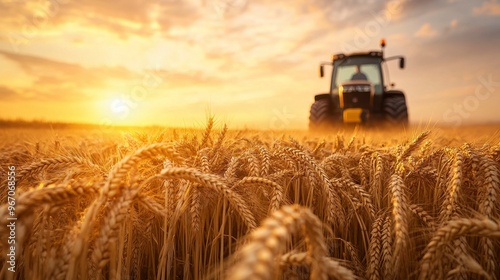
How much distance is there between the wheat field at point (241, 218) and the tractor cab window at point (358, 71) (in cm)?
970

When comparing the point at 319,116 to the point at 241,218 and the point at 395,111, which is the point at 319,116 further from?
the point at 241,218

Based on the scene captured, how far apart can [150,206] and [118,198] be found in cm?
18

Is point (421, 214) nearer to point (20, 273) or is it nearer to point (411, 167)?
point (411, 167)

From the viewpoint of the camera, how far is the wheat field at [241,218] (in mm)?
915

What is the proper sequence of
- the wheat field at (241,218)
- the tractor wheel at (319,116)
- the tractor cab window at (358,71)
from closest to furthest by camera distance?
the wheat field at (241,218), the tractor wheel at (319,116), the tractor cab window at (358,71)

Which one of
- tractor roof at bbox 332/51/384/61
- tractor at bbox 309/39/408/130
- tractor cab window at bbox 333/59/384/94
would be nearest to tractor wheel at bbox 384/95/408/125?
tractor at bbox 309/39/408/130

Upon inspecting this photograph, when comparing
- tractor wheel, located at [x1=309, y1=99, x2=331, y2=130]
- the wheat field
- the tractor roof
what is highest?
the tractor roof

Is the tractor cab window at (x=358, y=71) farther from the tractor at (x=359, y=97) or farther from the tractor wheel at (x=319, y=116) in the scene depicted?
the tractor wheel at (x=319, y=116)

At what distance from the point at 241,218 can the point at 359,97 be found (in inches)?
388

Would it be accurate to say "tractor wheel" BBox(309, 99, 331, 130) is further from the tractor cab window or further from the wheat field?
the wheat field

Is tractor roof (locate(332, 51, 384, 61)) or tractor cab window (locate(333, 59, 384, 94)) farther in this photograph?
tractor roof (locate(332, 51, 384, 61))

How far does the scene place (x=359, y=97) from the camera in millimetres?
10828

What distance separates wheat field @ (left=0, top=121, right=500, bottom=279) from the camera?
3.00 ft

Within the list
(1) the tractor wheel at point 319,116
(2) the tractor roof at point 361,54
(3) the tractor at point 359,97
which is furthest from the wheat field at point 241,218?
(2) the tractor roof at point 361,54
